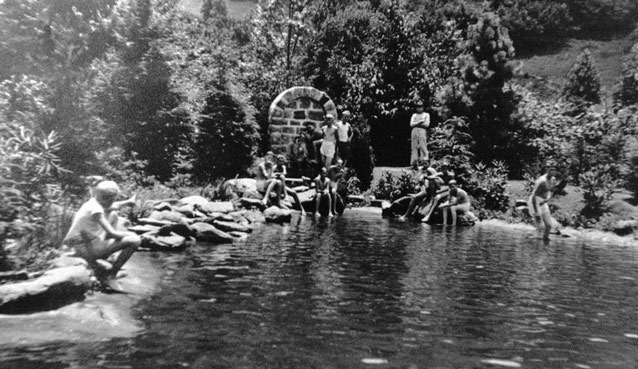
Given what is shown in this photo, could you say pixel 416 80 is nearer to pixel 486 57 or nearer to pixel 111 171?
pixel 486 57

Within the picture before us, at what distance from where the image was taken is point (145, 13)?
1800 cm

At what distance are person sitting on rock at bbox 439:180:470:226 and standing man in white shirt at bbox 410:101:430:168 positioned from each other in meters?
4.72

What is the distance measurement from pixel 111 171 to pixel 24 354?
8.05 m

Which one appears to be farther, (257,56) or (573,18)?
(573,18)

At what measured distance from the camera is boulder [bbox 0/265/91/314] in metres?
5.75

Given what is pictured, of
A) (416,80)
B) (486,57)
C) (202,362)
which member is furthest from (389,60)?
(202,362)

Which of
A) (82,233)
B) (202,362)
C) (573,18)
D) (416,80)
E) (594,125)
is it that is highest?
(573,18)

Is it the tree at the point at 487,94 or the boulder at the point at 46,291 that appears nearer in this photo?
the boulder at the point at 46,291

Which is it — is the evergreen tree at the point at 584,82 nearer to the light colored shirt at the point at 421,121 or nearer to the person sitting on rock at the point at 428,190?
the light colored shirt at the point at 421,121

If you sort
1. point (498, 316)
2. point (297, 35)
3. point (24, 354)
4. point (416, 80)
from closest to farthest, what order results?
point (24, 354) → point (498, 316) → point (416, 80) → point (297, 35)

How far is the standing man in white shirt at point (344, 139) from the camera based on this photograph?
73.2 feet

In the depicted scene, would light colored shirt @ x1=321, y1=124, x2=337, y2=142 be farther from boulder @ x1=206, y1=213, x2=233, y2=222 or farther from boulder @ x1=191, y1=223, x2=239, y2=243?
boulder @ x1=191, y1=223, x2=239, y2=243

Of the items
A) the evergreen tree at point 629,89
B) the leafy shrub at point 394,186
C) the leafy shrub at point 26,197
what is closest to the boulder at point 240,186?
the leafy shrub at point 394,186

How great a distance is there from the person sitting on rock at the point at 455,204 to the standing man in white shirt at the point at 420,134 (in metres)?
4.72
